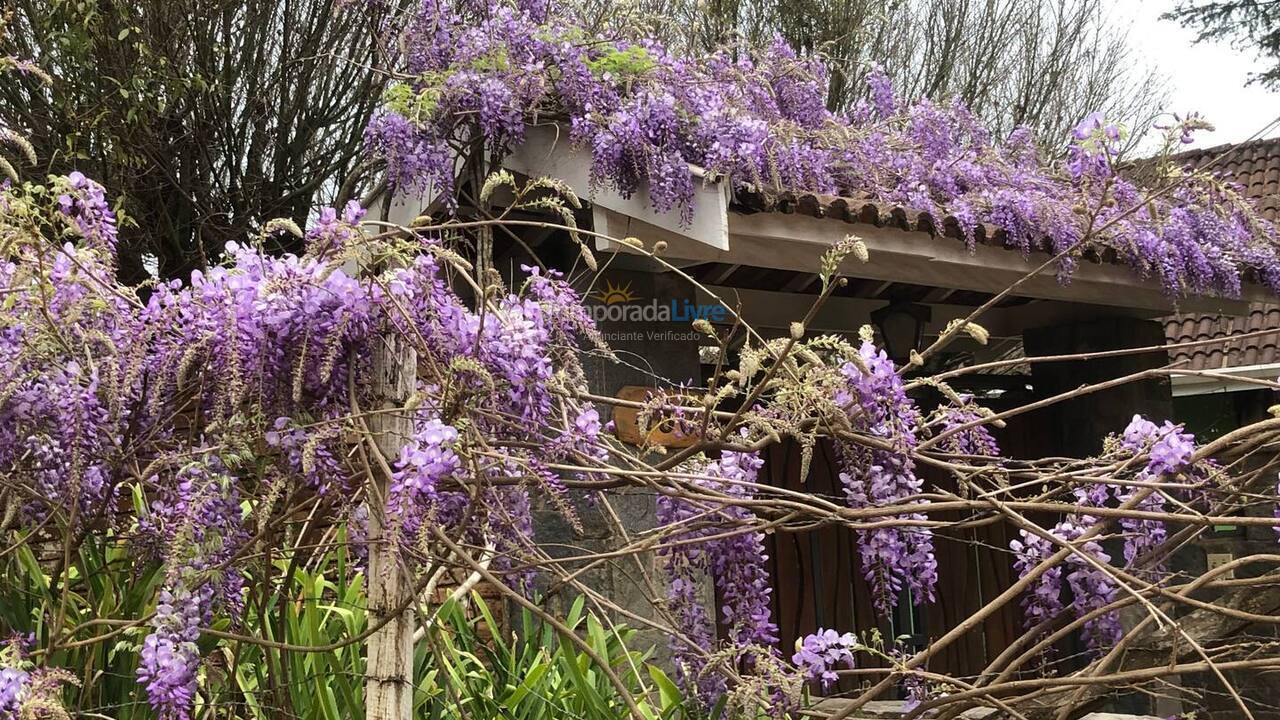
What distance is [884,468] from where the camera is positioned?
2.09m

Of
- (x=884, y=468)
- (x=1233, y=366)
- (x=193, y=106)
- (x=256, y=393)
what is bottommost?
(x=884, y=468)

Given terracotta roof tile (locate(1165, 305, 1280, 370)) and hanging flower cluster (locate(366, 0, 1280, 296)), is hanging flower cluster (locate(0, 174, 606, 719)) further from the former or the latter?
terracotta roof tile (locate(1165, 305, 1280, 370))

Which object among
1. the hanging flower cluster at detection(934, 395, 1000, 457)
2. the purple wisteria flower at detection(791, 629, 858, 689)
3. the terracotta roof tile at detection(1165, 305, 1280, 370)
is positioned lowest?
the purple wisteria flower at detection(791, 629, 858, 689)

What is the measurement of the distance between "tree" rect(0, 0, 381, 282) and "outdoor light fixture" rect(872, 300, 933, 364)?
8.63 ft

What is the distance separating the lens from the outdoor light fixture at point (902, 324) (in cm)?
461

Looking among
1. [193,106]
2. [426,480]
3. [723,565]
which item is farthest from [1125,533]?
[193,106]

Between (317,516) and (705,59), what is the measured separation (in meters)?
2.86

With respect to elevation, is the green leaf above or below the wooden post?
below

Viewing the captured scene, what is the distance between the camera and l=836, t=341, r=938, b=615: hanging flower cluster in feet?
6.55

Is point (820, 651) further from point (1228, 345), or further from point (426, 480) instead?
point (1228, 345)

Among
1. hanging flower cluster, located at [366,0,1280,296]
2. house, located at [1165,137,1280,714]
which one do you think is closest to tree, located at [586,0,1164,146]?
house, located at [1165,137,1280,714]

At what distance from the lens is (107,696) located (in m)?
2.44

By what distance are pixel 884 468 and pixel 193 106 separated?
17.1ft

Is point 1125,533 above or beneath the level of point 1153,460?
beneath
